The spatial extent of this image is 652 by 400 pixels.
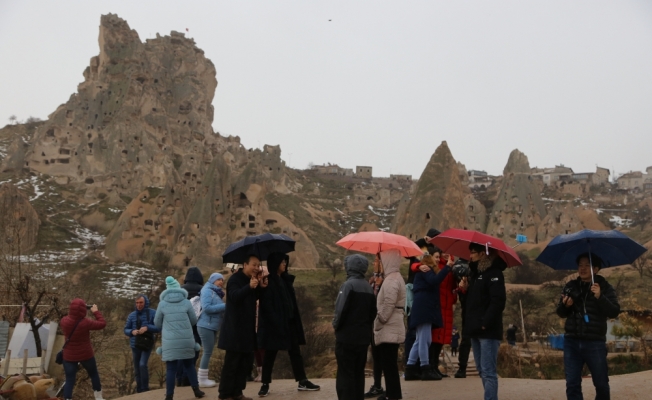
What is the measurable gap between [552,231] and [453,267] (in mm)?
47607

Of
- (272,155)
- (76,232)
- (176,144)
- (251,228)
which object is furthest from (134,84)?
(251,228)

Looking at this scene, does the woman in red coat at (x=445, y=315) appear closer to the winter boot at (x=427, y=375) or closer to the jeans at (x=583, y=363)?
the winter boot at (x=427, y=375)

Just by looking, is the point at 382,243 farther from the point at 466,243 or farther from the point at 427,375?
the point at 427,375

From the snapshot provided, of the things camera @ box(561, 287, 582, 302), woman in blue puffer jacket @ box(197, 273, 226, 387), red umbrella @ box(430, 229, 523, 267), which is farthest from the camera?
woman in blue puffer jacket @ box(197, 273, 226, 387)

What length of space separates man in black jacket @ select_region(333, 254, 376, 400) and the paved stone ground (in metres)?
0.84

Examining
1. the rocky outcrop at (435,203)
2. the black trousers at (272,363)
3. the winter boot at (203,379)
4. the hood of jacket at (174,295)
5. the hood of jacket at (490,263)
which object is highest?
the rocky outcrop at (435,203)

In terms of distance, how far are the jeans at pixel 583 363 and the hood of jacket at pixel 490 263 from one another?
2.75ft

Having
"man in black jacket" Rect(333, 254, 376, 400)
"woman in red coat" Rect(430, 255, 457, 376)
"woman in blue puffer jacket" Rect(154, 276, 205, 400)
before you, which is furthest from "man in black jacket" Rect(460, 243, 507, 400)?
"woman in blue puffer jacket" Rect(154, 276, 205, 400)

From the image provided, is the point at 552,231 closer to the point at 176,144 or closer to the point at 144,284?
the point at 144,284

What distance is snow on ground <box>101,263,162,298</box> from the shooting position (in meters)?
33.5


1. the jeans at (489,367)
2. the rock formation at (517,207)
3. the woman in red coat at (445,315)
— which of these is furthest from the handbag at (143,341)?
the rock formation at (517,207)

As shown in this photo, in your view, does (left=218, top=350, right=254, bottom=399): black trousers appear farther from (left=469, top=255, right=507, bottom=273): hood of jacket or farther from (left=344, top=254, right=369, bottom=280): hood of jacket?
(left=469, top=255, right=507, bottom=273): hood of jacket

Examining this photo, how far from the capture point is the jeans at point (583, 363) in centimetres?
548

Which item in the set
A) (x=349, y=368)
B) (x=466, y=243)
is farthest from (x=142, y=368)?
(x=466, y=243)
